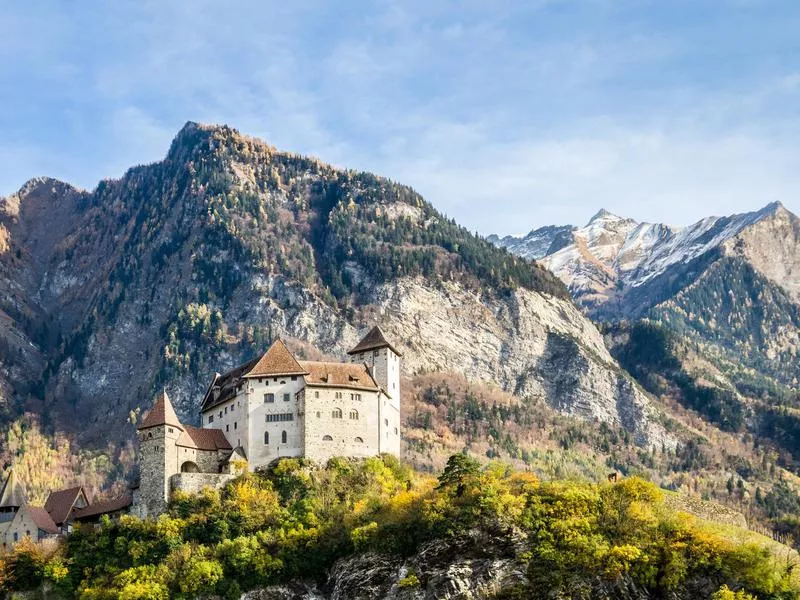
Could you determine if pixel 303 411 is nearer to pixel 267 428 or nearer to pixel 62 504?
pixel 267 428

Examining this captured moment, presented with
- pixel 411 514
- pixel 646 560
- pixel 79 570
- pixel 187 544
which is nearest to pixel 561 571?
pixel 646 560

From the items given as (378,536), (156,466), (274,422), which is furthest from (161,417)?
(378,536)

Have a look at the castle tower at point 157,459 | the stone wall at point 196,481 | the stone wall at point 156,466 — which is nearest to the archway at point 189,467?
the stone wall at point 156,466

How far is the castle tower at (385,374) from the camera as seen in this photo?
122188mm

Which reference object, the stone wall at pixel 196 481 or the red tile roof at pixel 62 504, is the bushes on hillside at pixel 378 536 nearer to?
the stone wall at pixel 196 481

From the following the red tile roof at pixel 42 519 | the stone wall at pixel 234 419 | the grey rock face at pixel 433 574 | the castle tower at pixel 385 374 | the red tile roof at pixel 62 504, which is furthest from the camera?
the castle tower at pixel 385 374

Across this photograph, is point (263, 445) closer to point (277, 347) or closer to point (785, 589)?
point (277, 347)

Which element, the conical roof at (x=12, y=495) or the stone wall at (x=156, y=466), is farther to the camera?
the conical roof at (x=12, y=495)

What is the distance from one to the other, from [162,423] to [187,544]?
1231 centimetres

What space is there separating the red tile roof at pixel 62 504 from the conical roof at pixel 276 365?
22093 mm

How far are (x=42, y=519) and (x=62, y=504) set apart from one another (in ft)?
12.0

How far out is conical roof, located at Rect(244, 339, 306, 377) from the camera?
118875 mm

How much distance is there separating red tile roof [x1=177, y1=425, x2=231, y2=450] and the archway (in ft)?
5.39

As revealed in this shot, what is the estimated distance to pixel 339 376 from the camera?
121 m
